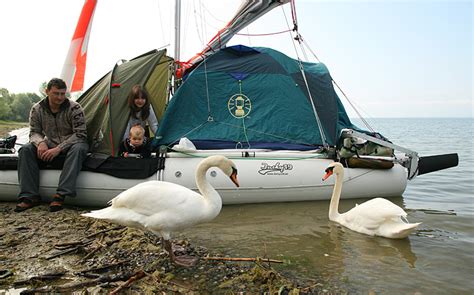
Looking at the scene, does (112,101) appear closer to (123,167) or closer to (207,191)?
(123,167)

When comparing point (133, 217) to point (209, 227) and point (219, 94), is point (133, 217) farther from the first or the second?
point (219, 94)

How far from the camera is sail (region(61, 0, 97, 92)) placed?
741 centimetres

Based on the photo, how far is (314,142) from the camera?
6.05m

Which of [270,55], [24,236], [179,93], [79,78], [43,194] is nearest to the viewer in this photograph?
[24,236]

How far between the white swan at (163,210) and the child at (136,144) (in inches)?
83.1

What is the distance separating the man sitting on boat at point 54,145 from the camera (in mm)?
4707

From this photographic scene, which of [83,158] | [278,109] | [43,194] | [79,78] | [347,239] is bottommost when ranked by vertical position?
[347,239]

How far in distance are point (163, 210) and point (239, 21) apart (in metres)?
5.24

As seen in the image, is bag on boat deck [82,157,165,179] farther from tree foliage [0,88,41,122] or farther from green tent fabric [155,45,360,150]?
tree foliage [0,88,41,122]

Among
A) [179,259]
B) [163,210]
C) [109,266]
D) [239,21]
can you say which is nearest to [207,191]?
[163,210]

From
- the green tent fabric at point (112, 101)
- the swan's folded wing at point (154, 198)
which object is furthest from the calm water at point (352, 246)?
the green tent fabric at point (112, 101)

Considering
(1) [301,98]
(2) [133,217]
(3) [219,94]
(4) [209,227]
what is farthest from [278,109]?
(2) [133,217]

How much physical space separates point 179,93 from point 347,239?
3547mm

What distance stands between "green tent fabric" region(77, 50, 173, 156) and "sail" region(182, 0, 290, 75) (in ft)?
4.23
